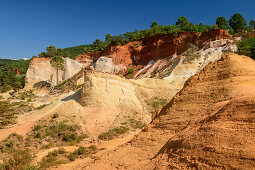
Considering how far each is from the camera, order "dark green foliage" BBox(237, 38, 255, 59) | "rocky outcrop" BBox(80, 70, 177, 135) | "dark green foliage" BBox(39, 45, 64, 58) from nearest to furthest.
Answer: "rocky outcrop" BBox(80, 70, 177, 135)
"dark green foliage" BBox(237, 38, 255, 59)
"dark green foliage" BBox(39, 45, 64, 58)

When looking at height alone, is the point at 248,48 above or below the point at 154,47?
below

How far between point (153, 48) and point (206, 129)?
157 ft

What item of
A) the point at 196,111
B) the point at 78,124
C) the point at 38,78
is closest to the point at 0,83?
the point at 38,78

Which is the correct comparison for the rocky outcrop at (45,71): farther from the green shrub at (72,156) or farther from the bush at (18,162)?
the bush at (18,162)

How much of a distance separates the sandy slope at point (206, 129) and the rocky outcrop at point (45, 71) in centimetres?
4501

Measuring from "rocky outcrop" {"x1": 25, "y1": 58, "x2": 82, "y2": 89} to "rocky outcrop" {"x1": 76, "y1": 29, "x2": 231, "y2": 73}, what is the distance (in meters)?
5.75

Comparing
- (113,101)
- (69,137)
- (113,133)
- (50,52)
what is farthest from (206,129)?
(50,52)

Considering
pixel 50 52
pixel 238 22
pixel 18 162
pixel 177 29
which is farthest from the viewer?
pixel 238 22

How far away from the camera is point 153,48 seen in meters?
51.2

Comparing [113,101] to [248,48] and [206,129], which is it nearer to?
[206,129]

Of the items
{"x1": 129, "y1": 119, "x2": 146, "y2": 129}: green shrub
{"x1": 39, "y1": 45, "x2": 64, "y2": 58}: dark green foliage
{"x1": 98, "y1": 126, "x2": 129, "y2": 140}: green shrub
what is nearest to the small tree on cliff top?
{"x1": 39, "y1": 45, "x2": 64, "y2": 58}: dark green foliage

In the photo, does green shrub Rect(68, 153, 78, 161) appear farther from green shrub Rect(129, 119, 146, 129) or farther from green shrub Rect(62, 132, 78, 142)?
green shrub Rect(129, 119, 146, 129)

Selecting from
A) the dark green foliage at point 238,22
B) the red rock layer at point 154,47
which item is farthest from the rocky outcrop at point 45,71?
the dark green foliage at point 238,22

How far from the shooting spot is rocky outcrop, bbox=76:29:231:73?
43781 millimetres
